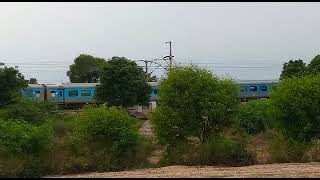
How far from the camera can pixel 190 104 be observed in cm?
1750

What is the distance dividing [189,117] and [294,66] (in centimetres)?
3295

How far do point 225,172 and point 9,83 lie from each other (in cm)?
2294

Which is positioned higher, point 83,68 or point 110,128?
point 83,68

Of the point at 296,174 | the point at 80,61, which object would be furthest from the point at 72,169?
the point at 80,61

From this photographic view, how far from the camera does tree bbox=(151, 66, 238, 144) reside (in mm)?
17422

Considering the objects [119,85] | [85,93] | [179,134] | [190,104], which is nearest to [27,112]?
[179,134]

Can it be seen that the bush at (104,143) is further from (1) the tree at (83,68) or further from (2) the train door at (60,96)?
(1) the tree at (83,68)

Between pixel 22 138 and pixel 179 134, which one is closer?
pixel 22 138

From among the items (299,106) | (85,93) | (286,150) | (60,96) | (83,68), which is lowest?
(286,150)

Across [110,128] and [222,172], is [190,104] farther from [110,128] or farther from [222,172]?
[222,172]

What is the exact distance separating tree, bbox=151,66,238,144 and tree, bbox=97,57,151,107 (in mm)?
24592

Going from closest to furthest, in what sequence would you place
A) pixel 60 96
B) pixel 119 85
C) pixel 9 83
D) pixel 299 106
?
pixel 299 106 → pixel 9 83 → pixel 119 85 → pixel 60 96

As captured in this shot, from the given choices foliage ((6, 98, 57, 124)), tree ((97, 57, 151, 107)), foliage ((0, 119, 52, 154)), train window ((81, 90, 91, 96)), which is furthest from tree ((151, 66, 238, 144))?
train window ((81, 90, 91, 96))

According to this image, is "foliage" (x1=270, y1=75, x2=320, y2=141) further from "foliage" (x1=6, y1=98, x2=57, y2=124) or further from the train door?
the train door
